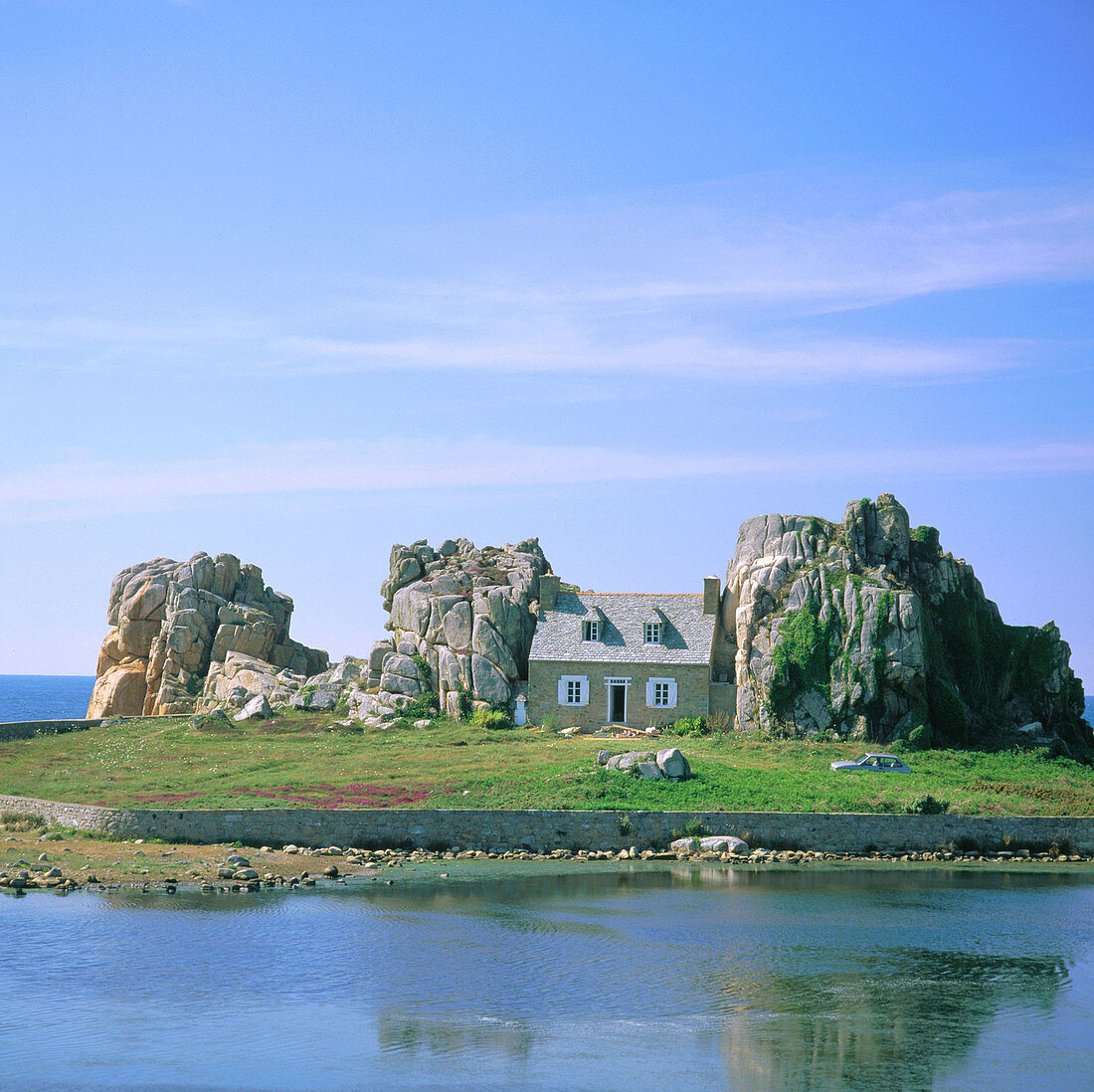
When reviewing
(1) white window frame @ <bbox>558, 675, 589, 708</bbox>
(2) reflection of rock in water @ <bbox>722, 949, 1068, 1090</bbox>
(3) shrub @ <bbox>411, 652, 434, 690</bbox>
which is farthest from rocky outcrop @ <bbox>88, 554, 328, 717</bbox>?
(2) reflection of rock in water @ <bbox>722, 949, 1068, 1090</bbox>

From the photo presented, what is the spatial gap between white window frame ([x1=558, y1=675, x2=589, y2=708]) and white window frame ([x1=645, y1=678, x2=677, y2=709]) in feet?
11.3

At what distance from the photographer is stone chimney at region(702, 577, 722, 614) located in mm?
63969

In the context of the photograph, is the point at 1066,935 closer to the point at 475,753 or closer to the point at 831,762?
the point at 831,762

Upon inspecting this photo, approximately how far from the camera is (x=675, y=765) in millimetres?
47281

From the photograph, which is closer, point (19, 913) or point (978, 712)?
point (19, 913)

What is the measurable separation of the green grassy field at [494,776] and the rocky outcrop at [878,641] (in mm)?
2936

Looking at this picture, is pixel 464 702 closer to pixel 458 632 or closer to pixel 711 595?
pixel 458 632

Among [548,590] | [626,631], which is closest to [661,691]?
[626,631]

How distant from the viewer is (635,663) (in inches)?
2443

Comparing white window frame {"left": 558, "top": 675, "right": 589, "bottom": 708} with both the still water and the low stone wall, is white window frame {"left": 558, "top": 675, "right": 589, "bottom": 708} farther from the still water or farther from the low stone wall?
the still water

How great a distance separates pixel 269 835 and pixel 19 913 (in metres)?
10.7

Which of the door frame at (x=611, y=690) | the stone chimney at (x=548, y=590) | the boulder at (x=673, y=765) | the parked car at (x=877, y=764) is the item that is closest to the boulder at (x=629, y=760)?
the boulder at (x=673, y=765)

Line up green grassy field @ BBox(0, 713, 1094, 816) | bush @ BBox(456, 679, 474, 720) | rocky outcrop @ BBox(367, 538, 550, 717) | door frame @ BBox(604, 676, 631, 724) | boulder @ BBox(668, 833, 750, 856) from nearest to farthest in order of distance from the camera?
boulder @ BBox(668, 833, 750, 856), green grassy field @ BBox(0, 713, 1094, 816), door frame @ BBox(604, 676, 631, 724), bush @ BBox(456, 679, 474, 720), rocky outcrop @ BBox(367, 538, 550, 717)

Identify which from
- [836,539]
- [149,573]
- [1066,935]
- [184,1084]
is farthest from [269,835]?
[149,573]
